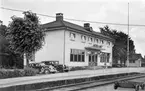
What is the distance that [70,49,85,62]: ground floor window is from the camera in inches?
1284

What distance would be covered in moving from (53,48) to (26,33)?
965 centimetres

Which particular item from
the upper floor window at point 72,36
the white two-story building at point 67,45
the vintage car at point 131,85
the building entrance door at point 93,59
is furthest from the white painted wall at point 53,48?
the vintage car at point 131,85

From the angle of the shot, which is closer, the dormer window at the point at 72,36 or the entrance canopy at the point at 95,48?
the dormer window at the point at 72,36

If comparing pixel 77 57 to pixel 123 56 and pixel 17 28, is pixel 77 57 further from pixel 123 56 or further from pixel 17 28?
pixel 123 56

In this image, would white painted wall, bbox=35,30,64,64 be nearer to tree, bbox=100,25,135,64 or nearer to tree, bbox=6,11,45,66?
tree, bbox=6,11,45,66

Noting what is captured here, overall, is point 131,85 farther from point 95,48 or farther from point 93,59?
point 93,59

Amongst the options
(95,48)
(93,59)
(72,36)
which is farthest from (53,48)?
(93,59)

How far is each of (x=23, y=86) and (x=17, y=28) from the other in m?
13.2

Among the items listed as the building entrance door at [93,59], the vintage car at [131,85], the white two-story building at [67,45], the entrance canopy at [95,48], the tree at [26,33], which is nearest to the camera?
the vintage car at [131,85]

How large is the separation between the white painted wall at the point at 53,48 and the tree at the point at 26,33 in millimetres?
7400

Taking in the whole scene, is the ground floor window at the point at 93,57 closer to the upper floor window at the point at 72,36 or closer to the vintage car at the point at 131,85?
the upper floor window at the point at 72,36

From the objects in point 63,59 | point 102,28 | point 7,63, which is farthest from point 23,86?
point 102,28

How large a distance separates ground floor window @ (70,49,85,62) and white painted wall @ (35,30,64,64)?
210cm

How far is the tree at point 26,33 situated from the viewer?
77.3 feet
